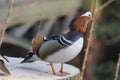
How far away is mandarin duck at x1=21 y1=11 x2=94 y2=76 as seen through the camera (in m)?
2.77

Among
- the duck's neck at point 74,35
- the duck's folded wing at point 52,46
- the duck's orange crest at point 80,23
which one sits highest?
the duck's orange crest at point 80,23

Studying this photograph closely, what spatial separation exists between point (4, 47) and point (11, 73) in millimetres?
3597

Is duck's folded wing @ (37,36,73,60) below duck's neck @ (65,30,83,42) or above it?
below

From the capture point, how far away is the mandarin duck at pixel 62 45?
9.07 ft

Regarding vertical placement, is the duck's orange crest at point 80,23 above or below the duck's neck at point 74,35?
above

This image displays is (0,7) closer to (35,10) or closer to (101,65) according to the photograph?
(35,10)

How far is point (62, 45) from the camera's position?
2.77 metres

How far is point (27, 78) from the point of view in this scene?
278cm

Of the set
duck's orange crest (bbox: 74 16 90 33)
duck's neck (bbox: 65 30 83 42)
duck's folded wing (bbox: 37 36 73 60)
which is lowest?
duck's folded wing (bbox: 37 36 73 60)

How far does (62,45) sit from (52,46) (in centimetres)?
6

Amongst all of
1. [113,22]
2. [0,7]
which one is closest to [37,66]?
[0,7]

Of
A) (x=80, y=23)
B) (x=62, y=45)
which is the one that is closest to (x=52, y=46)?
(x=62, y=45)

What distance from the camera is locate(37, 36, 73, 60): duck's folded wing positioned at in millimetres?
2773

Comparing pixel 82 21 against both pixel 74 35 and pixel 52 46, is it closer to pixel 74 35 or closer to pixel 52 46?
pixel 74 35
